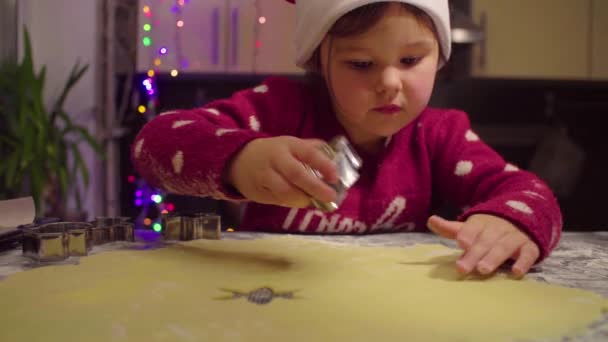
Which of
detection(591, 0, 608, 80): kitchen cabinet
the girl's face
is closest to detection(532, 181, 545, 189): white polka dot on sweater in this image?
the girl's face

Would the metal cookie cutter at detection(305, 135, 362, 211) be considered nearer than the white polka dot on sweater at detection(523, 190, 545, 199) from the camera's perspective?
Yes

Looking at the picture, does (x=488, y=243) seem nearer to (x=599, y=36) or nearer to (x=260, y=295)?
(x=260, y=295)

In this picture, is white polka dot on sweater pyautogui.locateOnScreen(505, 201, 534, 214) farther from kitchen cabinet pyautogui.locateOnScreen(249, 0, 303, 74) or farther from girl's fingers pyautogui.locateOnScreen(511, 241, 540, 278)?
kitchen cabinet pyautogui.locateOnScreen(249, 0, 303, 74)

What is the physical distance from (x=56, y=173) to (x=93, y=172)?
1.48 feet

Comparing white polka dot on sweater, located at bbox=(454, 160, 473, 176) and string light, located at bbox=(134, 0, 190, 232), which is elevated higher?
string light, located at bbox=(134, 0, 190, 232)

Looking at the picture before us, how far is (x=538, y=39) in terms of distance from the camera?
226cm

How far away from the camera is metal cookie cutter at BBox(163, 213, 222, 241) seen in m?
0.64

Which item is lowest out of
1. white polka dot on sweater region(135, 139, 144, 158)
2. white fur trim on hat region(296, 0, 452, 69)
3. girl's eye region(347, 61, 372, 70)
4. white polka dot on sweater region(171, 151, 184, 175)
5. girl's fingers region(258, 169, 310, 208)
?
girl's fingers region(258, 169, 310, 208)

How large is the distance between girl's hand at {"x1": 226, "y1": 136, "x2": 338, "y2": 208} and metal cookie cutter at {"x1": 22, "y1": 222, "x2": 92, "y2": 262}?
0.19 m

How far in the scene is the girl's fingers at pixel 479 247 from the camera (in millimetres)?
490

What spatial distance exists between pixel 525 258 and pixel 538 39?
81.3 inches

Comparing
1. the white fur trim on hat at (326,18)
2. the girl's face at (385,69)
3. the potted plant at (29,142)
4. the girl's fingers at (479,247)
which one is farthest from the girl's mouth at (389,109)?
the potted plant at (29,142)

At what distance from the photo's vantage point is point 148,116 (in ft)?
7.31

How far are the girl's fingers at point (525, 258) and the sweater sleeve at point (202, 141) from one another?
307 mm
